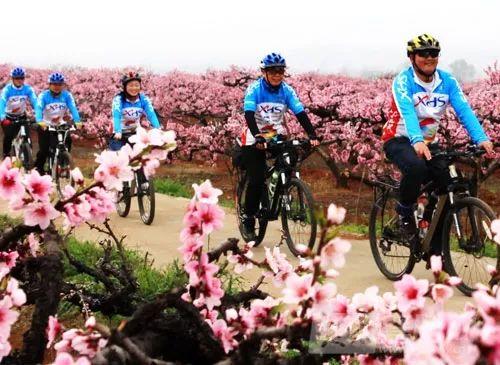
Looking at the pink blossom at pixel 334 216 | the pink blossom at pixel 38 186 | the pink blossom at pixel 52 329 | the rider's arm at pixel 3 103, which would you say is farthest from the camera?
the rider's arm at pixel 3 103

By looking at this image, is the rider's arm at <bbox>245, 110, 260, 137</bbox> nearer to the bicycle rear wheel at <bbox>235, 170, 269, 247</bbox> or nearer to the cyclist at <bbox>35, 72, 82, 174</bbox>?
the bicycle rear wheel at <bbox>235, 170, 269, 247</bbox>

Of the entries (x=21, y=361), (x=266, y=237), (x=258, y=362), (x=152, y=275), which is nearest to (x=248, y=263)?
(x=258, y=362)

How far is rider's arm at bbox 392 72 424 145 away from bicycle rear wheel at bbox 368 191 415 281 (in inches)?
38.2

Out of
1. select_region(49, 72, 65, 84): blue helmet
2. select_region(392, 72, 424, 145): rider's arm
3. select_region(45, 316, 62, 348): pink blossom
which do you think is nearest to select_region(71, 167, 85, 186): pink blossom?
select_region(45, 316, 62, 348): pink blossom

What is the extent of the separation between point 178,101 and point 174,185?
1120 centimetres

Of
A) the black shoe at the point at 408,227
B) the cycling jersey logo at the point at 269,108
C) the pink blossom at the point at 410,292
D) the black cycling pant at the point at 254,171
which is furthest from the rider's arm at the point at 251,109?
the pink blossom at the point at 410,292

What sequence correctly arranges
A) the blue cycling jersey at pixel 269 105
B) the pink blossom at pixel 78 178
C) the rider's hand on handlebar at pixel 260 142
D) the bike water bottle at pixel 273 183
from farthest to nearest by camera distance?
the bike water bottle at pixel 273 183
the blue cycling jersey at pixel 269 105
the rider's hand on handlebar at pixel 260 142
the pink blossom at pixel 78 178

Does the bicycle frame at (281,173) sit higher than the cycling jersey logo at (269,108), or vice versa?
the cycling jersey logo at (269,108)

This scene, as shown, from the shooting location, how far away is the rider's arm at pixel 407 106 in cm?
561

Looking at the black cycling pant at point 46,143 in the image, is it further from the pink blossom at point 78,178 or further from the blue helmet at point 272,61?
the pink blossom at point 78,178

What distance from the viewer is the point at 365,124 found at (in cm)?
1502

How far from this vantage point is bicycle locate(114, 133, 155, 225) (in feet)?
32.0

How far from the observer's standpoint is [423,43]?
5.88m

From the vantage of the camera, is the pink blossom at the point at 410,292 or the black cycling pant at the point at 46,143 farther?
the black cycling pant at the point at 46,143
